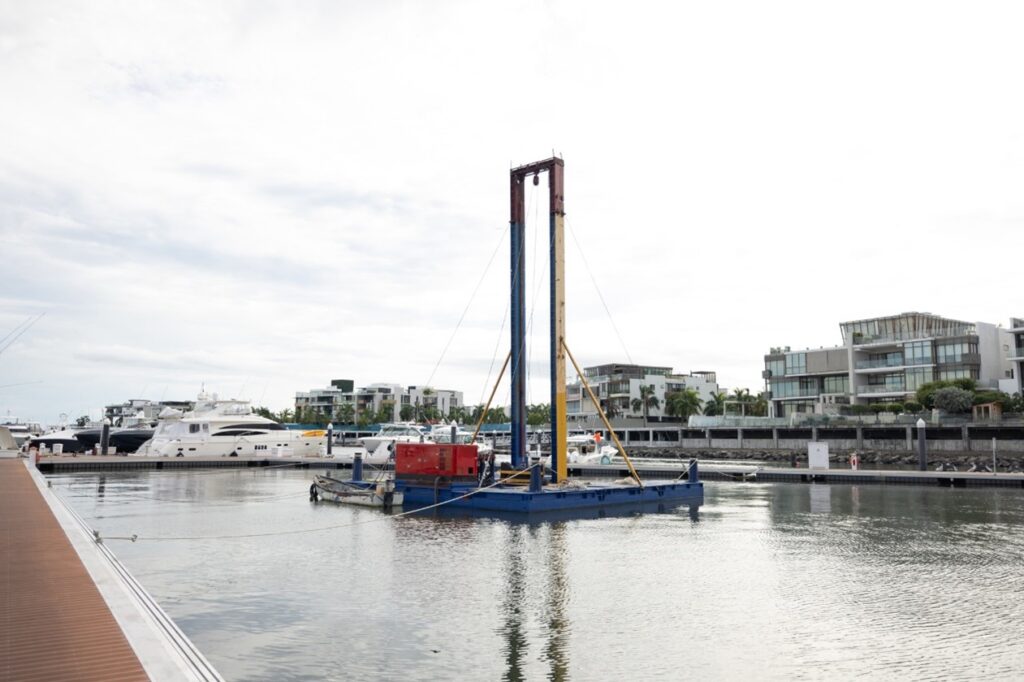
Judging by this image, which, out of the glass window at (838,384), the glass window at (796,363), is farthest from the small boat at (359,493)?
the glass window at (796,363)

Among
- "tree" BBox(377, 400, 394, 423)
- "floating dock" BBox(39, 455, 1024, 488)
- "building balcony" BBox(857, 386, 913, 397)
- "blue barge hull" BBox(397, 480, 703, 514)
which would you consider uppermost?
"building balcony" BBox(857, 386, 913, 397)

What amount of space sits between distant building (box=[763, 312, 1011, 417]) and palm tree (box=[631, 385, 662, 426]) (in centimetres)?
3129

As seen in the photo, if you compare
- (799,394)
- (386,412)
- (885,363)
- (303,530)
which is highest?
(885,363)

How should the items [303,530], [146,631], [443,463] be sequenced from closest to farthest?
[146,631]
[303,530]
[443,463]

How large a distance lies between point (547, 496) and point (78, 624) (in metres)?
23.1

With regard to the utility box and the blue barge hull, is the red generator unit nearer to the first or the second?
the utility box

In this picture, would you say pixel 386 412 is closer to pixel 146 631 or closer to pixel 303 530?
pixel 303 530

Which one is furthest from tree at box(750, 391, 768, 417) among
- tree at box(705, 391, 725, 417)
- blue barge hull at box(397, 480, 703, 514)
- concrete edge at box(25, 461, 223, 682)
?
concrete edge at box(25, 461, 223, 682)

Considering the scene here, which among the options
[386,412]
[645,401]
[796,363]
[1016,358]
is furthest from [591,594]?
[386,412]

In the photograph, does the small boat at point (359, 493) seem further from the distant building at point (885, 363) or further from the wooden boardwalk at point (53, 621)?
the distant building at point (885, 363)

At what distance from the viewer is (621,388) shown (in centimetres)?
14638

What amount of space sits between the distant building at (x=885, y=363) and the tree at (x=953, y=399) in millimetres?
9355

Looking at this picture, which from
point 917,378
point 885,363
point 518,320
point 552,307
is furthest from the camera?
point 885,363

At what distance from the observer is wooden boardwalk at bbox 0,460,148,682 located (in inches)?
331
